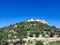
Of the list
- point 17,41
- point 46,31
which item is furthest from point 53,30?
point 17,41

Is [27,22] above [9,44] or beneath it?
above

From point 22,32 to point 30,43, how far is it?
3.41 m

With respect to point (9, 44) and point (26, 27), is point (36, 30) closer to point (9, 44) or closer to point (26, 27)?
point (26, 27)

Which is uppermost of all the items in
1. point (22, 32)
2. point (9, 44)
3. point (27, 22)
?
point (27, 22)

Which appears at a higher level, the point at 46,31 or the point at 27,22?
the point at 27,22

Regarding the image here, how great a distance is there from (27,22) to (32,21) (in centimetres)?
139

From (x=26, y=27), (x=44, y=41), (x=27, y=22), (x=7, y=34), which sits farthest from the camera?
(x=27, y=22)

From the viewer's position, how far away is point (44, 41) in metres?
33.3

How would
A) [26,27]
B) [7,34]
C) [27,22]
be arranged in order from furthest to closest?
1. [27,22]
2. [26,27]
3. [7,34]

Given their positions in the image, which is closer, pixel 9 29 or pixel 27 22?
pixel 9 29

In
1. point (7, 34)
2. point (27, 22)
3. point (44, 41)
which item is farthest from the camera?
point (27, 22)

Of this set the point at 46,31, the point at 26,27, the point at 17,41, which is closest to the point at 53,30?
the point at 46,31

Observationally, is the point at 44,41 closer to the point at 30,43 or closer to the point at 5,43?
the point at 30,43

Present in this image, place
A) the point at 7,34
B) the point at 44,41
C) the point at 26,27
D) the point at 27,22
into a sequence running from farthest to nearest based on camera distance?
the point at 27,22 → the point at 26,27 → the point at 7,34 → the point at 44,41
